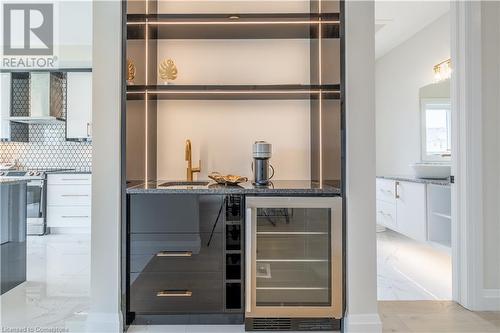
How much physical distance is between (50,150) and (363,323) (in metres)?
5.14

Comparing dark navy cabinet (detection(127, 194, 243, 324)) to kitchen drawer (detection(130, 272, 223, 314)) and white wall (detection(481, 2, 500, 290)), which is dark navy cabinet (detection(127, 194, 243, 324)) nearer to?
kitchen drawer (detection(130, 272, 223, 314))

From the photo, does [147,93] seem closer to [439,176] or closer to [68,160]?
[439,176]

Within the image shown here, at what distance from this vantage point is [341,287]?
1.94 m

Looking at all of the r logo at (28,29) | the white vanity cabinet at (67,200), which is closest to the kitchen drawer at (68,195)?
the white vanity cabinet at (67,200)

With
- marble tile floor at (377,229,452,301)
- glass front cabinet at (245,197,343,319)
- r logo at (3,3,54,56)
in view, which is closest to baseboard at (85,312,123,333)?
glass front cabinet at (245,197,343,319)

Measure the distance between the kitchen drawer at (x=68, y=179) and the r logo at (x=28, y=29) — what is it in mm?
1936

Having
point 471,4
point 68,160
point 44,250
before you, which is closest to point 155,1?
point 471,4

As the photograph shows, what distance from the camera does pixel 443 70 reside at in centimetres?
381

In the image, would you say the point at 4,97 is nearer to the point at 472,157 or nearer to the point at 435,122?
the point at 472,157

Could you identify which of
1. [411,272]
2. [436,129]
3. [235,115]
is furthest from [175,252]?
[436,129]

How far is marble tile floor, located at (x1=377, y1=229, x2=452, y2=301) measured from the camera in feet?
8.56

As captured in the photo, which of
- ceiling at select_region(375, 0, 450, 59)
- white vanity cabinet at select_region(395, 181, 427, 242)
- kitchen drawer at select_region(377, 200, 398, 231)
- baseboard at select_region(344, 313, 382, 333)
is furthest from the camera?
kitchen drawer at select_region(377, 200, 398, 231)

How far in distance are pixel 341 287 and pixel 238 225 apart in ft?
2.37

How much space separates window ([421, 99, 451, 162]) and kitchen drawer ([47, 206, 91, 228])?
15.8 feet
